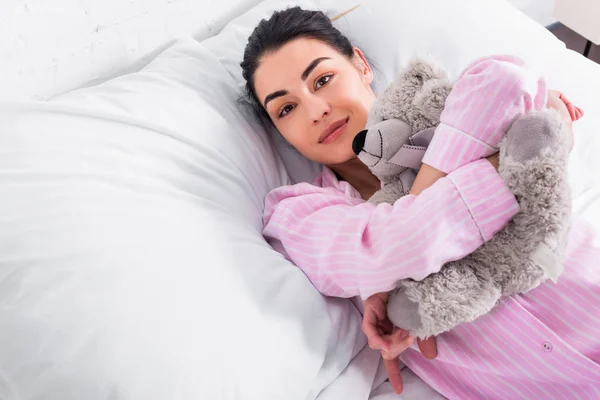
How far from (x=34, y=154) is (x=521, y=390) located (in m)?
0.81

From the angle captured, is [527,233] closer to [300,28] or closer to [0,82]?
[300,28]

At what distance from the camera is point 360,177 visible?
3.59ft

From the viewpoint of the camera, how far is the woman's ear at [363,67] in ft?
3.73

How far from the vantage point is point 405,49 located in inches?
49.1

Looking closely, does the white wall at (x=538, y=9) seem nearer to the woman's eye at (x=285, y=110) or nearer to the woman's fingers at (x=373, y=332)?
the woman's eye at (x=285, y=110)

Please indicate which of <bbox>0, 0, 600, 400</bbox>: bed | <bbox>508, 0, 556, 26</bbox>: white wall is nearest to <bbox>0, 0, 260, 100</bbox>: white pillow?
<bbox>0, 0, 600, 400</bbox>: bed

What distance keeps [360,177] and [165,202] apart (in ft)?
1.41

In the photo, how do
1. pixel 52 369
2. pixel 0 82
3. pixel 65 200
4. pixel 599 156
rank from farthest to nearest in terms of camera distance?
pixel 599 156, pixel 0 82, pixel 65 200, pixel 52 369

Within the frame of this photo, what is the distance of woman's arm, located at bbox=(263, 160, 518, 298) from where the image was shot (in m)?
0.70

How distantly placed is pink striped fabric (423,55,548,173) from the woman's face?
0.27m

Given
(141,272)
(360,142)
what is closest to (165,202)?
(141,272)

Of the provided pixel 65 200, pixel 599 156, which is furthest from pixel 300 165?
pixel 599 156

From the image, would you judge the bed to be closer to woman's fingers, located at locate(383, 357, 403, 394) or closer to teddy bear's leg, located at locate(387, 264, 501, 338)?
woman's fingers, located at locate(383, 357, 403, 394)

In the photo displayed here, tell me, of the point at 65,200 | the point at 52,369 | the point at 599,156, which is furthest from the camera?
the point at 599,156
